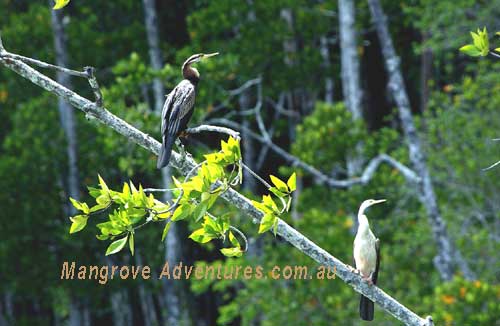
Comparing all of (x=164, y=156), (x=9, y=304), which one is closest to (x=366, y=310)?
(x=164, y=156)

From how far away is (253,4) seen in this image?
16.1 meters

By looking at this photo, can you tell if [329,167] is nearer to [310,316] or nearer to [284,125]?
[310,316]

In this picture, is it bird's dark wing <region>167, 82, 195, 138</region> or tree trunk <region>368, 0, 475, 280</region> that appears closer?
bird's dark wing <region>167, 82, 195, 138</region>

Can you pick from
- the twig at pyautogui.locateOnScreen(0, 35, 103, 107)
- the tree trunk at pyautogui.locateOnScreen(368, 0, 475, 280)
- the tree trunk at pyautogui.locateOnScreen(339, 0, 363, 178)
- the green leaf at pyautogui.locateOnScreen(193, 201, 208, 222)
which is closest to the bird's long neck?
the twig at pyautogui.locateOnScreen(0, 35, 103, 107)

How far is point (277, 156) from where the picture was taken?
20312 mm

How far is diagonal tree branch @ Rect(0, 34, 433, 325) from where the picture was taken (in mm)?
4562

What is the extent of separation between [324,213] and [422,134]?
1.94 meters

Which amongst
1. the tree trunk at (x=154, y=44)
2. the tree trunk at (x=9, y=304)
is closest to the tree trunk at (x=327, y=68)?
the tree trunk at (x=154, y=44)

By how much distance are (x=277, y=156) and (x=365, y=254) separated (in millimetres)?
12838

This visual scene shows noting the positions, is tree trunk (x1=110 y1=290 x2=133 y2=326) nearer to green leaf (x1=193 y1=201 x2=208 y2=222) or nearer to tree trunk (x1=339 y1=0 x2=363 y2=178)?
tree trunk (x1=339 y1=0 x2=363 y2=178)

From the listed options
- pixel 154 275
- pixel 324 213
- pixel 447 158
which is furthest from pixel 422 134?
pixel 154 275

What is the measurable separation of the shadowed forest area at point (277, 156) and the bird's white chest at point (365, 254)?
0.03 metres

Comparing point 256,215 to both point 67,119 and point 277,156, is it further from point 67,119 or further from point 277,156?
point 277,156

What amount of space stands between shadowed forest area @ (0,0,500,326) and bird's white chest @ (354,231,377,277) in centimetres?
3
